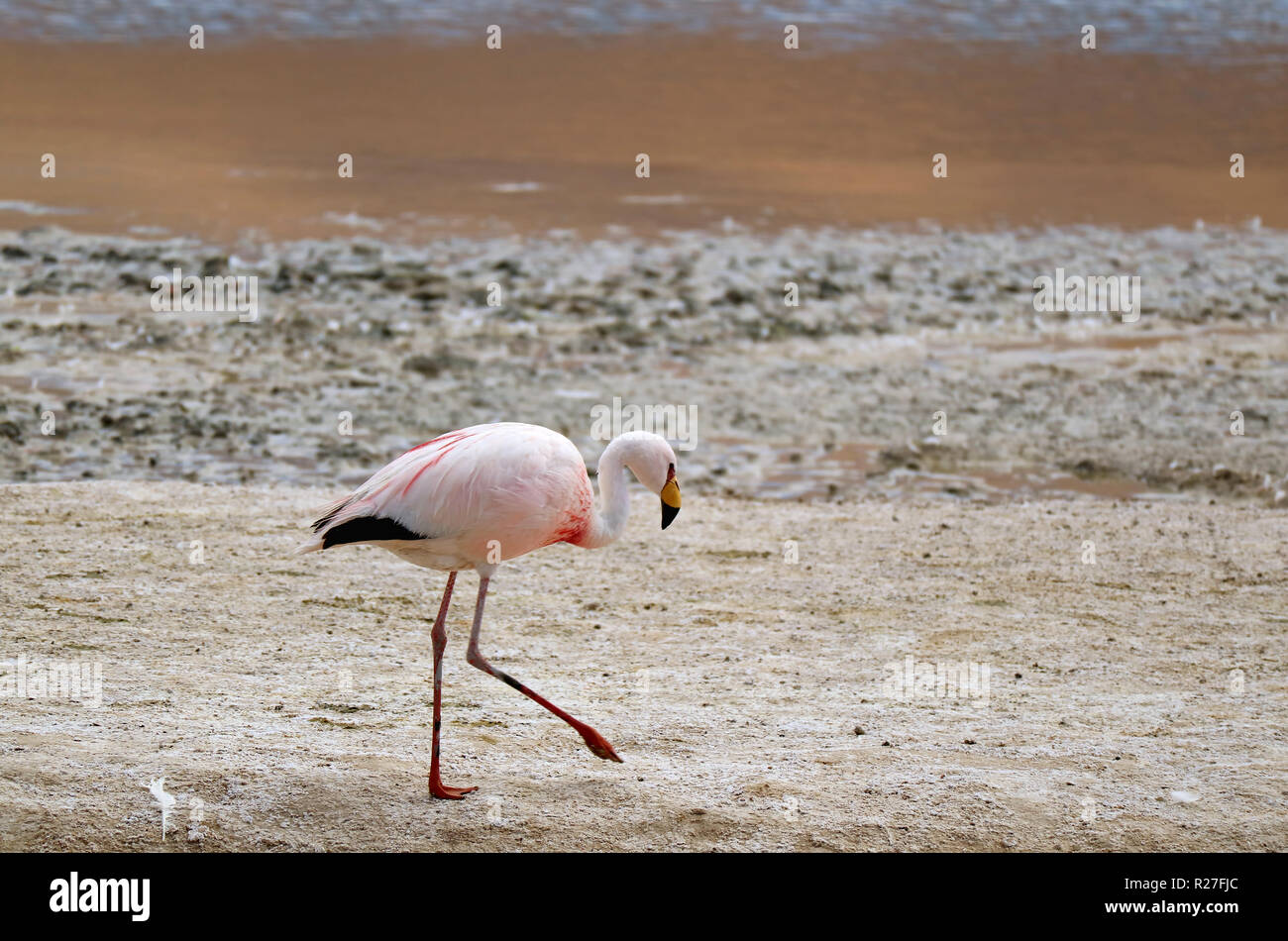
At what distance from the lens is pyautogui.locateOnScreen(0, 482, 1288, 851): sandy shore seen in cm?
513

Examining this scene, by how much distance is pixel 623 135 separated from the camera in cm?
1873

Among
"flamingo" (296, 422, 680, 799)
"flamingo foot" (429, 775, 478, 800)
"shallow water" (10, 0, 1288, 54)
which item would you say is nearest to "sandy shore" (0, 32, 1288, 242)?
"shallow water" (10, 0, 1288, 54)

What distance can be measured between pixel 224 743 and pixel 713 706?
6.36 feet

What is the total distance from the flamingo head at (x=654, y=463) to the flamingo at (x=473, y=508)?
0.02 m

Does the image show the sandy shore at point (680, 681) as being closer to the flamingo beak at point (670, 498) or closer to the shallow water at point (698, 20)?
the flamingo beak at point (670, 498)

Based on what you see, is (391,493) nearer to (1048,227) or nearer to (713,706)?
(713,706)

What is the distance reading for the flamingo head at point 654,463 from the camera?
581 centimetres

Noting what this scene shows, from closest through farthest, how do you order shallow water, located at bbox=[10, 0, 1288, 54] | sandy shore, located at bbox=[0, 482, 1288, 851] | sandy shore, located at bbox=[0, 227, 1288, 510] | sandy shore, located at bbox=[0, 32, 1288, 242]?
sandy shore, located at bbox=[0, 482, 1288, 851] → sandy shore, located at bbox=[0, 227, 1288, 510] → sandy shore, located at bbox=[0, 32, 1288, 242] → shallow water, located at bbox=[10, 0, 1288, 54]

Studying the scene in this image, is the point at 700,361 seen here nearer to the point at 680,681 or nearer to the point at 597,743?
the point at 680,681

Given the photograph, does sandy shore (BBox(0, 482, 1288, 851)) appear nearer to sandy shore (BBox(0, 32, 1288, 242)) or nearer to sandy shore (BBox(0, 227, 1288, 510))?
sandy shore (BBox(0, 227, 1288, 510))

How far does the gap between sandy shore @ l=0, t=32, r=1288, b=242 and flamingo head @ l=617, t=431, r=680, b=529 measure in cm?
908

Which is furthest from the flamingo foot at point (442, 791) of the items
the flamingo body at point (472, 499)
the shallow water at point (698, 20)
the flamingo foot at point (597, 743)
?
the shallow water at point (698, 20)
